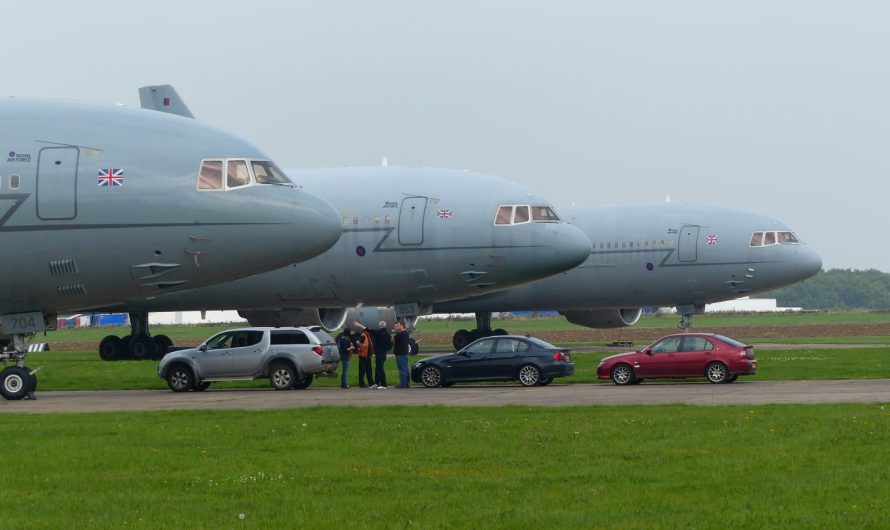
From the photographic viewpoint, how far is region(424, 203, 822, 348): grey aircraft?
56562 mm

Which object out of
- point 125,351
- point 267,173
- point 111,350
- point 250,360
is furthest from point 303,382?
point 111,350

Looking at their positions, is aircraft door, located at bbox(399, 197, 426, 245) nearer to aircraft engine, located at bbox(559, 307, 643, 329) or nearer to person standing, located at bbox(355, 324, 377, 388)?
person standing, located at bbox(355, 324, 377, 388)

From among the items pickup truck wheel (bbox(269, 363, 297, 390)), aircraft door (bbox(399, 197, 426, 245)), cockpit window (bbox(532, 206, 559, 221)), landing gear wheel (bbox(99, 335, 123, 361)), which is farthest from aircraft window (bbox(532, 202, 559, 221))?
landing gear wheel (bbox(99, 335, 123, 361))

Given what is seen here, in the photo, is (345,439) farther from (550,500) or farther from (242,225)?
(242,225)

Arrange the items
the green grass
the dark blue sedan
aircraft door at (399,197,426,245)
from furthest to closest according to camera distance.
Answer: aircraft door at (399,197,426,245)
the dark blue sedan
the green grass

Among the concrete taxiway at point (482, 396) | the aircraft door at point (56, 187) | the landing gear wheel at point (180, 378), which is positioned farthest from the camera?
the landing gear wheel at point (180, 378)

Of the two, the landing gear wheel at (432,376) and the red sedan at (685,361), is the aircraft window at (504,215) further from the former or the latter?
the red sedan at (685,361)

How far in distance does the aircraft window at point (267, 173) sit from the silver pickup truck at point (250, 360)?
6915 mm

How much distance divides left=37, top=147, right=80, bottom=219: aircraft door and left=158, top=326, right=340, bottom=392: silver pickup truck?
7883 mm

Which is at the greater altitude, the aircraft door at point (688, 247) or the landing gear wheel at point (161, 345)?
the aircraft door at point (688, 247)

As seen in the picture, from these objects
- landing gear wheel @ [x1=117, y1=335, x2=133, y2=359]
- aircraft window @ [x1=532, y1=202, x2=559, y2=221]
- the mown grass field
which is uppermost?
aircraft window @ [x1=532, y1=202, x2=559, y2=221]

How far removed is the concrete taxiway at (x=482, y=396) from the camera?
3003cm

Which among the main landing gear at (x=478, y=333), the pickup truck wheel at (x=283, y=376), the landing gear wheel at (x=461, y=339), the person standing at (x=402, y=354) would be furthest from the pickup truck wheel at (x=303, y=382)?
the landing gear wheel at (x=461, y=339)

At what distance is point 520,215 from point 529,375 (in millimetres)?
8108
